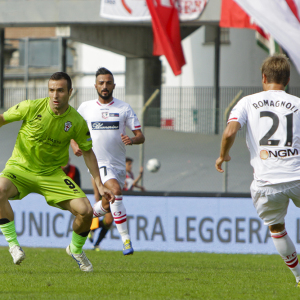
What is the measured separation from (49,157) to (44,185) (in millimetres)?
330

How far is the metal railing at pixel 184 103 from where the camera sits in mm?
17375

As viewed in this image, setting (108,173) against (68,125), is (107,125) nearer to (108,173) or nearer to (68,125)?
(108,173)

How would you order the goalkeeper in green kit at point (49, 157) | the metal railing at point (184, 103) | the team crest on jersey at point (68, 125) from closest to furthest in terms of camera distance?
the goalkeeper in green kit at point (49, 157)
the team crest on jersey at point (68, 125)
the metal railing at point (184, 103)

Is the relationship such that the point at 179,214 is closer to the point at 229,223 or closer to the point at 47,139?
the point at 229,223

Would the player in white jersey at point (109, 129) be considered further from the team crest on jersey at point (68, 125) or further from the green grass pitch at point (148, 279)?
the team crest on jersey at point (68, 125)

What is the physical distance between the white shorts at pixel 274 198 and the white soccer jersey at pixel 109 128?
10.8 ft

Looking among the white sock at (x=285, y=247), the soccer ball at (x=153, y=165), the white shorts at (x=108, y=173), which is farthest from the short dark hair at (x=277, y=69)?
the soccer ball at (x=153, y=165)

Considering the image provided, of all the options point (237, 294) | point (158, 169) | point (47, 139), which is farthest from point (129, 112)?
point (158, 169)

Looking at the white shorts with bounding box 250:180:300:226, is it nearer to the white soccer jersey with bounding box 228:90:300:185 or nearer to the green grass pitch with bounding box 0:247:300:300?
the white soccer jersey with bounding box 228:90:300:185

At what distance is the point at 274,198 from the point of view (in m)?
5.30

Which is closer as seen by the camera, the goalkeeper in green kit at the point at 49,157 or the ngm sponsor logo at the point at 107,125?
the goalkeeper in green kit at the point at 49,157

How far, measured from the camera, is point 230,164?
13914 millimetres

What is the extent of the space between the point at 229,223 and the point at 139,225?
172 cm

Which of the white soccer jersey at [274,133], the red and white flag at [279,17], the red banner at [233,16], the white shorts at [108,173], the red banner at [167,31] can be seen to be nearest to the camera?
the white soccer jersey at [274,133]
